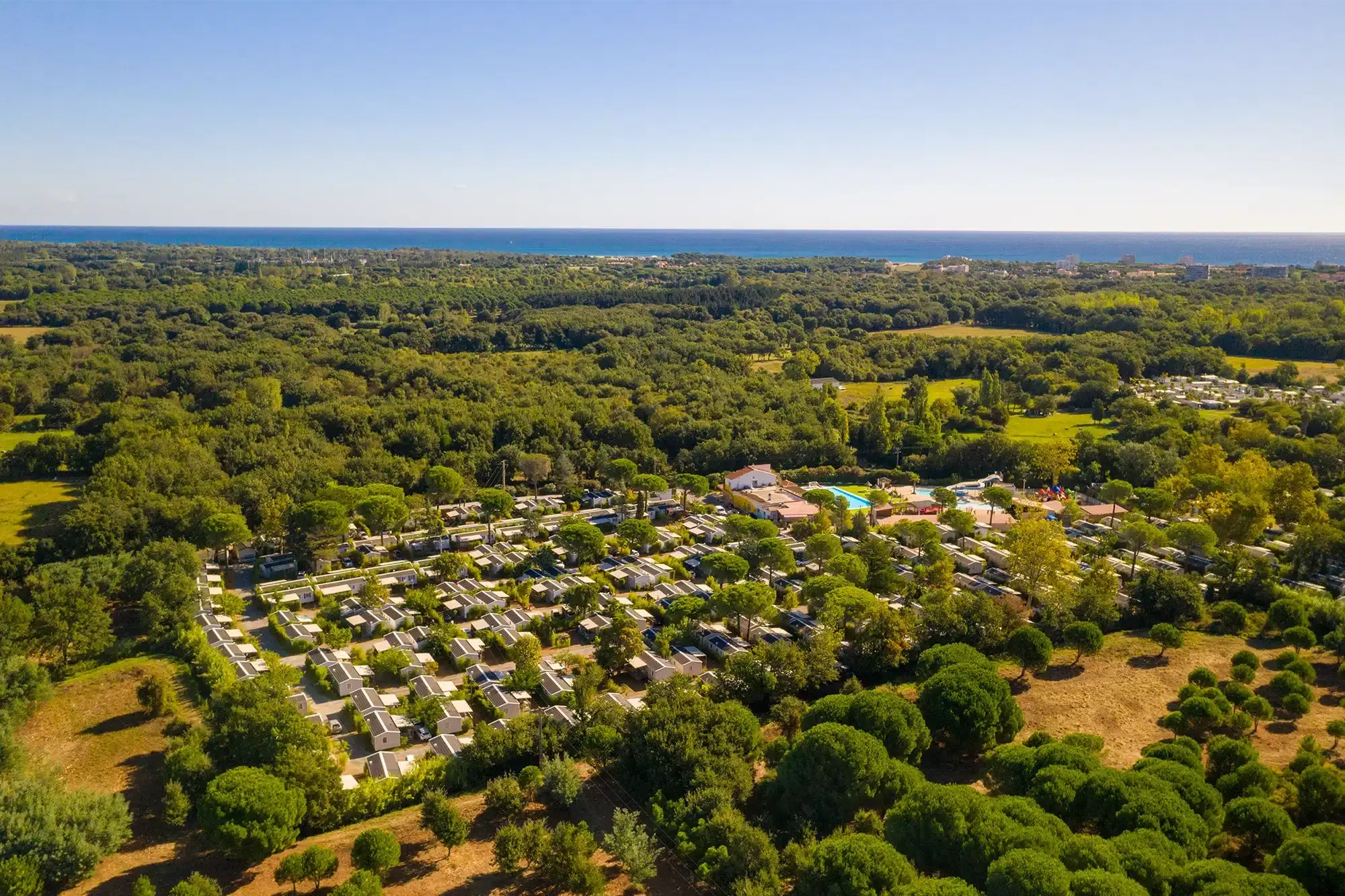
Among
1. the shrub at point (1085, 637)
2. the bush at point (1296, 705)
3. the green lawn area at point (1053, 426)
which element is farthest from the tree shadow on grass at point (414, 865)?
the green lawn area at point (1053, 426)

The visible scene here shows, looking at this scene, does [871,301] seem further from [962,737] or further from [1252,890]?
[1252,890]

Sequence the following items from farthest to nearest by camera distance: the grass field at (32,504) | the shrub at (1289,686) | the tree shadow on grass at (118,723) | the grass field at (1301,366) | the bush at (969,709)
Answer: the grass field at (1301,366) → the grass field at (32,504) → the shrub at (1289,686) → the tree shadow on grass at (118,723) → the bush at (969,709)

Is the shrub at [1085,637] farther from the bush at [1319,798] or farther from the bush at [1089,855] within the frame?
the bush at [1089,855]

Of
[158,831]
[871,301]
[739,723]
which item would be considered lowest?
[158,831]

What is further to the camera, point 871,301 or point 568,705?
point 871,301

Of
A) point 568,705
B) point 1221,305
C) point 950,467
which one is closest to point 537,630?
point 568,705

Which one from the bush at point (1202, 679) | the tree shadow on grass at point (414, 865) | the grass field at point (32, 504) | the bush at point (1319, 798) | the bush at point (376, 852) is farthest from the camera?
the grass field at point (32, 504)

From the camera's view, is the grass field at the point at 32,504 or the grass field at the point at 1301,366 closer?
the grass field at the point at 32,504

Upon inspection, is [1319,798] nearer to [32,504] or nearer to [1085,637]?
[1085,637]
